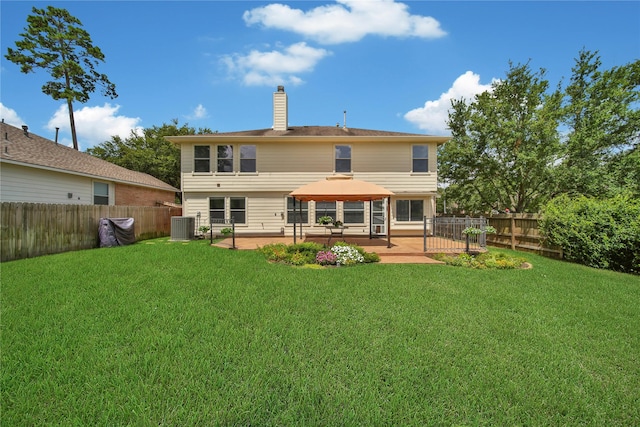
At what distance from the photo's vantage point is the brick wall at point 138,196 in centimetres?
1675

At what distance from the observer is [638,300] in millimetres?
5602

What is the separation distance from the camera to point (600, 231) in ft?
29.1

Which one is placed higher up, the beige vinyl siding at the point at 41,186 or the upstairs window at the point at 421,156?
the upstairs window at the point at 421,156

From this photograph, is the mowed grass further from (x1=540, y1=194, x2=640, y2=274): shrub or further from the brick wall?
the brick wall

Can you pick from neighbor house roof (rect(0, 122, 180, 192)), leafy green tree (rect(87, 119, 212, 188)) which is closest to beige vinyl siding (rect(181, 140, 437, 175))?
neighbor house roof (rect(0, 122, 180, 192))

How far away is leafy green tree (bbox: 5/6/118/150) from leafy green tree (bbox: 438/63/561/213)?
1179 inches

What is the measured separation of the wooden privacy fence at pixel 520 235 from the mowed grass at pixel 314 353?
5.12m

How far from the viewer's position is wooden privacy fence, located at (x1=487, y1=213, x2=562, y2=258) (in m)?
11.0

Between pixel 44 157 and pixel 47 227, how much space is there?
5.20 m

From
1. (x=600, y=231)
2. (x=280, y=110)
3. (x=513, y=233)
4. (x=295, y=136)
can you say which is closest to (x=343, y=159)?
(x=295, y=136)

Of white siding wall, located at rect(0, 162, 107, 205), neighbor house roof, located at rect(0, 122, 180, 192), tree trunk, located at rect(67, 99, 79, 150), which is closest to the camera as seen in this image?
white siding wall, located at rect(0, 162, 107, 205)

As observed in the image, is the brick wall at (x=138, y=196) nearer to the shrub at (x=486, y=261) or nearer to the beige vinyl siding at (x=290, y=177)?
the beige vinyl siding at (x=290, y=177)

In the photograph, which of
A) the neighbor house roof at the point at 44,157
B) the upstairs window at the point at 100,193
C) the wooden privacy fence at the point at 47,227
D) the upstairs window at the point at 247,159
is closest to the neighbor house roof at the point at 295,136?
the upstairs window at the point at 247,159

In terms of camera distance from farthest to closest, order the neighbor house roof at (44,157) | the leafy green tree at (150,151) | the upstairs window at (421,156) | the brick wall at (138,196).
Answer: the leafy green tree at (150,151), the brick wall at (138,196), the upstairs window at (421,156), the neighbor house roof at (44,157)
